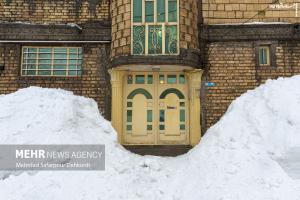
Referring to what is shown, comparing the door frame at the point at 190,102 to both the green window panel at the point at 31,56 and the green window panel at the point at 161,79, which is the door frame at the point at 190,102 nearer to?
the green window panel at the point at 161,79

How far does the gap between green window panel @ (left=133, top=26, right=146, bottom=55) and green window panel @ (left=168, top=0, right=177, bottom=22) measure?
3.33 feet

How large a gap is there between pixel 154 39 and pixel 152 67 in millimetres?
950

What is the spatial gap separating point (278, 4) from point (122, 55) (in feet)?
19.9

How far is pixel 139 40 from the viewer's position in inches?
381

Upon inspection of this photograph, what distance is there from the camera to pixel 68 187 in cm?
648

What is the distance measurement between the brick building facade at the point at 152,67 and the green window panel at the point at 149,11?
0.12 ft

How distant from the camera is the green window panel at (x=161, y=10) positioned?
9789mm

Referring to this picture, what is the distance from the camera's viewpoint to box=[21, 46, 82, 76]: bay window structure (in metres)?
10.4

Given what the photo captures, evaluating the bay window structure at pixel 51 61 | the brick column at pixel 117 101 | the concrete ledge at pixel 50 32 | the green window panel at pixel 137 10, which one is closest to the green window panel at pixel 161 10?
the green window panel at pixel 137 10

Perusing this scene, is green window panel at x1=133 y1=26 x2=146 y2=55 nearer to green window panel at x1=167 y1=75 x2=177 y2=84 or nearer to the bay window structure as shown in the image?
green window panel at x1=167 y1=75 x2=177 y2=84

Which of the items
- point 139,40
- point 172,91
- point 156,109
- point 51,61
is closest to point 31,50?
point 51,61

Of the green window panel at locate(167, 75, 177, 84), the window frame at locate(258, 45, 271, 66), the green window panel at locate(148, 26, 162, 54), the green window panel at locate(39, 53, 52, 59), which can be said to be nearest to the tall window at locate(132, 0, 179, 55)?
the green window panel at locate(148, 26, 162, 54)

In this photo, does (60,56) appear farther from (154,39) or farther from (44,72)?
(154,39)

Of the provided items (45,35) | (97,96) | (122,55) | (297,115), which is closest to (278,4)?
(297,115)
